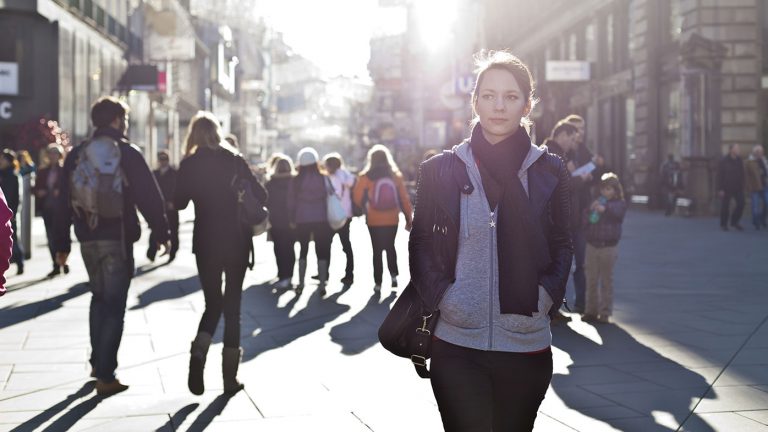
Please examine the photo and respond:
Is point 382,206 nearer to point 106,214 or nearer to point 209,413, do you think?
point 106,214

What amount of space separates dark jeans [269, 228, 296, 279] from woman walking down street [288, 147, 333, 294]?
35cm

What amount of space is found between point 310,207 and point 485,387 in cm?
945

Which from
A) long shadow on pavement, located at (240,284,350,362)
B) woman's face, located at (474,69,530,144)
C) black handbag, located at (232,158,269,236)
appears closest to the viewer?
woman's face, located at (474,69,530,144)

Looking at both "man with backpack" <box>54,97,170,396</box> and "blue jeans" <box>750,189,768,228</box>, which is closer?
"man with backpack" <box>54,97,170,396</box>

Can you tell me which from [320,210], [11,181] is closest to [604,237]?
[320,210]

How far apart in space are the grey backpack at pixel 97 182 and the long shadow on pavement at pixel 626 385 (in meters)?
2.90

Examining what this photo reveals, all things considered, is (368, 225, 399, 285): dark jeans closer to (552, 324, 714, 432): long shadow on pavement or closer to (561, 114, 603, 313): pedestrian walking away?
(561, 114, 603, 313): pedestrian walking away

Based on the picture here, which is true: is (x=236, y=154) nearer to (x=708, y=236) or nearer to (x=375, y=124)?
(x=708, y=236)

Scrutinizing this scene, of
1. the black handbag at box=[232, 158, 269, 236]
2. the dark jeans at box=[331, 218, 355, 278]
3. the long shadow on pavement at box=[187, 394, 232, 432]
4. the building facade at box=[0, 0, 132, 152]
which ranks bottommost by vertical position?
the long shadow on pavement at box=[187, 394, 232, 432]

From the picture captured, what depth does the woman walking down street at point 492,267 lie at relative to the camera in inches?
131

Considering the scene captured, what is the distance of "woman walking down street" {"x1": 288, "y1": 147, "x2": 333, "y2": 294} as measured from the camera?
1270 cm

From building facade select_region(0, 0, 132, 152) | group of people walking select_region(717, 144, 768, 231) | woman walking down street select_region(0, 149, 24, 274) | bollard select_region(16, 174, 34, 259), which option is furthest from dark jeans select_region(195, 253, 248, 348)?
building facade select_region(0, 0, 132, 152)

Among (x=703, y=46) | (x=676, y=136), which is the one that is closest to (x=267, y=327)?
(x=703, y=46)

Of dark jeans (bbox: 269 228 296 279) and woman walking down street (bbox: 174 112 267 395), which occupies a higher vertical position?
woman walking down street (bbox: 174 112 267 395)
